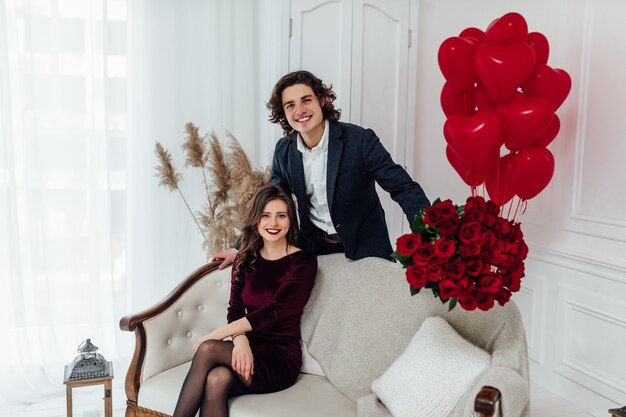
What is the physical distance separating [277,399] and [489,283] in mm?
893

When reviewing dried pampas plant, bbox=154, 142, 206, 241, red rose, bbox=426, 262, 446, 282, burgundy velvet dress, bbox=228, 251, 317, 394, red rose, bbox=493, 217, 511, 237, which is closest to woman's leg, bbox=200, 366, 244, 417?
burgundy velvet dress, bbox=228, 251, 317, 394

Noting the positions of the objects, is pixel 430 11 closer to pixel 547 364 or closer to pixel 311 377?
pixel 547 364

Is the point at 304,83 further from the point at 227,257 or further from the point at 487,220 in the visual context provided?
the point at 487,220

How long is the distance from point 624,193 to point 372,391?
5.29 feet

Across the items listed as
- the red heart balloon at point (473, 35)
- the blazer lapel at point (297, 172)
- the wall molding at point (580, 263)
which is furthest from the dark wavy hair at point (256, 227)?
the wall molding at point (580, 263)

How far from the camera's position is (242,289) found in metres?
2.43

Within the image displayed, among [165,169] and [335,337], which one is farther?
[165,169]

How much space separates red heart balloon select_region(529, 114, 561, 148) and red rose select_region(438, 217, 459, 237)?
4.57 ft

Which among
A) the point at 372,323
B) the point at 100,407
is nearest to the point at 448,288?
the point at 372,323

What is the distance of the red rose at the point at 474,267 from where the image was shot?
1.65m

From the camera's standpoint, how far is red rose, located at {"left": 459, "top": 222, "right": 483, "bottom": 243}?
166cm

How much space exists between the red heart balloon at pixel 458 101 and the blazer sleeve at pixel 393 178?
2.78 feet

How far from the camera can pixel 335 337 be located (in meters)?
2.32

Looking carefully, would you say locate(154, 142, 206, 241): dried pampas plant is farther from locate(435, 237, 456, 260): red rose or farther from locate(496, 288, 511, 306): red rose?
locate(496, 288, 511, 306): red rose
